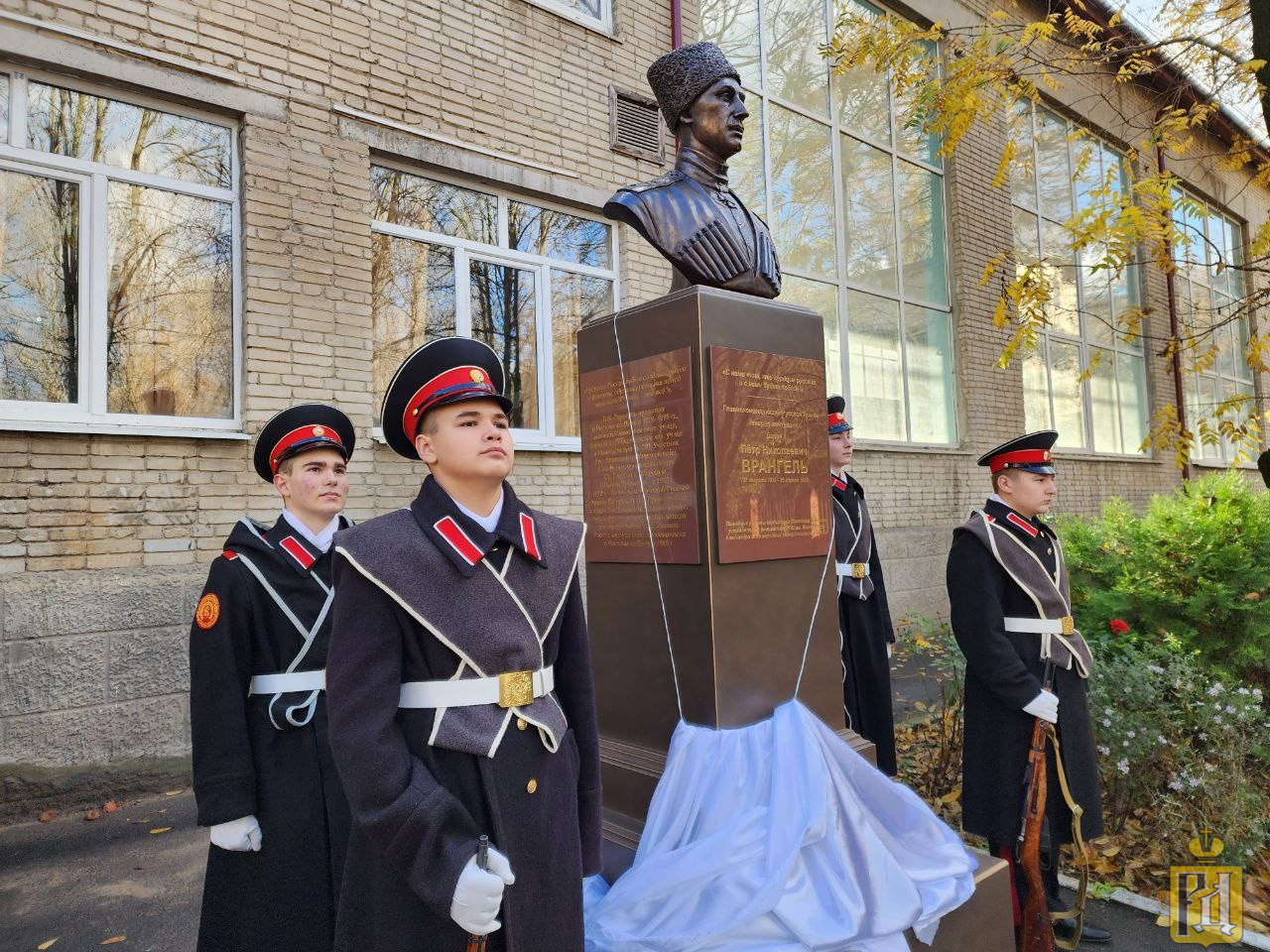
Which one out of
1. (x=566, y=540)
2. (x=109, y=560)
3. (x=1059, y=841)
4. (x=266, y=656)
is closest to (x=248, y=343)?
(x=109, y=560)

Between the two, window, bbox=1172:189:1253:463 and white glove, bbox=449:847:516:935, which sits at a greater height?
window, bbox=1172:189:1253:463

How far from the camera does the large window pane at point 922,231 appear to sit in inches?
432

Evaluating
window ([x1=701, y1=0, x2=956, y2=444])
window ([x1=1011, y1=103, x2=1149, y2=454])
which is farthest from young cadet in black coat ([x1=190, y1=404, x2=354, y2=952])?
window ([x1=1011, y1=103, x2=1149, y2=454])

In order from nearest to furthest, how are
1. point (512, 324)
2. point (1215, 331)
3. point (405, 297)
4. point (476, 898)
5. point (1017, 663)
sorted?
point (476, 898), point (1017, 663), point (405, 297), point (512, 324), point (1215, 331)

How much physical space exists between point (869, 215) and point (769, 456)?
8411mm

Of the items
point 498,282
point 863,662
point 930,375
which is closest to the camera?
point 863,662

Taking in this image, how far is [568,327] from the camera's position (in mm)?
7539

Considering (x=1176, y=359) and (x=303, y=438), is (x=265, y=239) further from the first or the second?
(x=1176, y=359)

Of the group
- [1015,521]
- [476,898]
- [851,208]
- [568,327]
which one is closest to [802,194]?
[851,208]

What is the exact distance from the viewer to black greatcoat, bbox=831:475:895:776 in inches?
187

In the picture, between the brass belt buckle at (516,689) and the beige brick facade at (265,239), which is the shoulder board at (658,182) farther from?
the beige brick facade at (265,239)

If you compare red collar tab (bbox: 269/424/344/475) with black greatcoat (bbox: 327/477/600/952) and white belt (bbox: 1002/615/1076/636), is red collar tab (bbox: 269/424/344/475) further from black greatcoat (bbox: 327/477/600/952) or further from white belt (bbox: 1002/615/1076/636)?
white belt (bbox: 1002/615/1076/636)

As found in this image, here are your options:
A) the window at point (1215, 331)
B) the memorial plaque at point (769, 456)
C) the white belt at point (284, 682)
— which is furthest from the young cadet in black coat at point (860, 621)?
the window at point (1215, 331)

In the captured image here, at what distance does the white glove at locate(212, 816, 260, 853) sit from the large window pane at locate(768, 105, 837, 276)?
8181 mm
